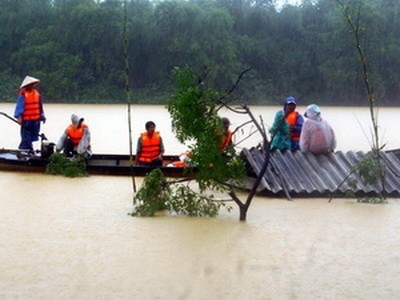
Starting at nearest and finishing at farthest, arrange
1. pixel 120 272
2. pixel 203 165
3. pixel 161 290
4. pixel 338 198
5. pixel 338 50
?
pixel 161 290 < pixel 120 272 < pixel 203 165 < pixel 338 198 < pixel 338 50

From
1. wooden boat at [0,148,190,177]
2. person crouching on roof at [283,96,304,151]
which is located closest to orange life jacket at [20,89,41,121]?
wooden boat at [0,148,190,177]

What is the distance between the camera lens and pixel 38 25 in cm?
3394

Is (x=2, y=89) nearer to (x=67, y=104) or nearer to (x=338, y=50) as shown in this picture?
(x=67, y=104)

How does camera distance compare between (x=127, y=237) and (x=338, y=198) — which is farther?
(x=338, y=198)

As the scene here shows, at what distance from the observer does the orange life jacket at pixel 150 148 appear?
9867mm

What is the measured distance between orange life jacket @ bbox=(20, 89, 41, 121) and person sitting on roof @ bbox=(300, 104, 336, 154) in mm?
3696

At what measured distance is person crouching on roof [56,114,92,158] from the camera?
10.5 metres

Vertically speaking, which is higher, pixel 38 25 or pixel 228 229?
pixel 38 25

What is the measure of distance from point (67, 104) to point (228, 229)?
23.0m

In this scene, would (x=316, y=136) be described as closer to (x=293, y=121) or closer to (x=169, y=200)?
(x=293, y=121)

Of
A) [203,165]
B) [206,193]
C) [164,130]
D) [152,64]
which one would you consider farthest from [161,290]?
[152,64]

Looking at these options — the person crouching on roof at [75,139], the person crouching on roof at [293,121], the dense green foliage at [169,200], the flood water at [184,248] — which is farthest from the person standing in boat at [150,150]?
the dense green foliage at [169,200]

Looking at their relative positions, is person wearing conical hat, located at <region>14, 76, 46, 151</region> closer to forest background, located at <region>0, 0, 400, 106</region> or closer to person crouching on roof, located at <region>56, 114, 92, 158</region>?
person crouching on roof, located at <region>56, 114, 92, 158</region>

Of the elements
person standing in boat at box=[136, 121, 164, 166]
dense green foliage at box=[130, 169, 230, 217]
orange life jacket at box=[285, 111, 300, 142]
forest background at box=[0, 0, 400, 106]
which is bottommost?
dense green foliage at box=[130, 169, 230, 217]
